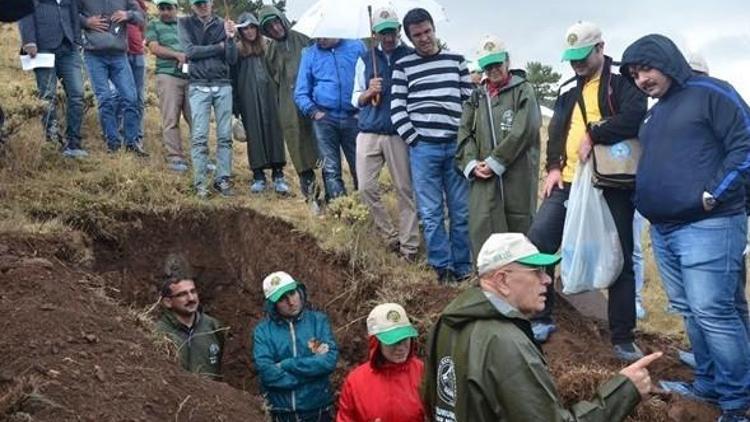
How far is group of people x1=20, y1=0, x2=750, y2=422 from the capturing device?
3.43 metres

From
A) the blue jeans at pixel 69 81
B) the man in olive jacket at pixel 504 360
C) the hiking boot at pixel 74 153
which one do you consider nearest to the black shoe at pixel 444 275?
the man in olive jacket at pixel 504 360

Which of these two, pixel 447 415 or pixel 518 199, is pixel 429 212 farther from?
pixel 447 415

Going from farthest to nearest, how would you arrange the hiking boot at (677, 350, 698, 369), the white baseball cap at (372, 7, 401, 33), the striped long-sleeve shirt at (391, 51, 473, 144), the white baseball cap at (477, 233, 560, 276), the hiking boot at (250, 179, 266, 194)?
the hiking boot at (250, 179, 266, 194) < the white baseball cap at (372, 7, 401, 33) < the striped long-sleeve shirt at (391, 51, 473, 144) < the hiking boot at (677, 350, 698, 369) < the white baseball cap at (477, 233, 560, 276)

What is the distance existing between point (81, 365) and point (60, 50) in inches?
182

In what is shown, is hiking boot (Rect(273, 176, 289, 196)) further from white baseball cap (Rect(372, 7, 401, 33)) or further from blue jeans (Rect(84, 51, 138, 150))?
white baseball cap (Rect(372, 7, 401, 33))

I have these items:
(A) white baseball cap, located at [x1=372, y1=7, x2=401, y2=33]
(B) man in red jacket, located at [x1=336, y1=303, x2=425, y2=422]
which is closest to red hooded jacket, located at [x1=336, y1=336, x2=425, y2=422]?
(B) man in red jacket, located at [x1=336, y1=303, x2=425, y2=422]

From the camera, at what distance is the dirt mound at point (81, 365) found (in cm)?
404

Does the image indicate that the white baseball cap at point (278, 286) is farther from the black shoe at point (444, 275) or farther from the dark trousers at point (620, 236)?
the dark trousers at point (620, 236)

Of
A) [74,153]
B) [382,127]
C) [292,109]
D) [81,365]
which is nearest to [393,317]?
[81,365]

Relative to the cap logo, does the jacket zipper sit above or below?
below

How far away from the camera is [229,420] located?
4.68m

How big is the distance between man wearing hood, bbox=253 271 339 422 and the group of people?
1 cm

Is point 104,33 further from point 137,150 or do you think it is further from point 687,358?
point 687,358

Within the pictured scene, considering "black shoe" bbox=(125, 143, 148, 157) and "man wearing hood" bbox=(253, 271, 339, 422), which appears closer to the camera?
"man wearing hood" bbox=(253, 271, 339, 422)
